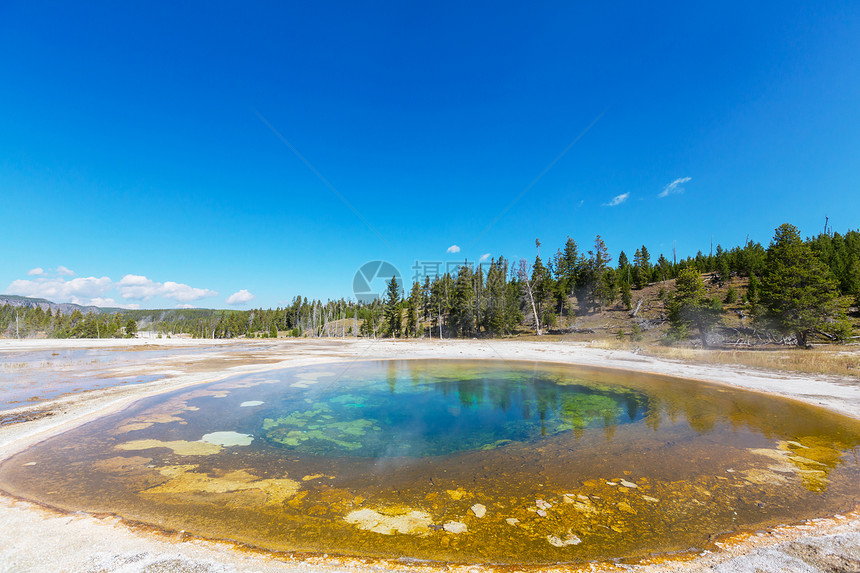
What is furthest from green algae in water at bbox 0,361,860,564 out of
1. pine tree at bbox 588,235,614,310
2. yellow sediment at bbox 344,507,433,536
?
pine tree at bbox 588,235,614,310

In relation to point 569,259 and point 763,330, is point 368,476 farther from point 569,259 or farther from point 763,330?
point 569,259

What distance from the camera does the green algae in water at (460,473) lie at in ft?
15.7

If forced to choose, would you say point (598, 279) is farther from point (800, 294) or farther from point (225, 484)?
point (225, 484)

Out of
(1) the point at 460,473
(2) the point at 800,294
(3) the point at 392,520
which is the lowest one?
(1) the point at 460,473

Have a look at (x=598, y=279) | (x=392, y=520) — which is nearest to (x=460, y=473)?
(x=392, y=520)

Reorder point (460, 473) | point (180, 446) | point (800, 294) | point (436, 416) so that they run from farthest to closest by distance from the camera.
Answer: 1. point (800, 294)
2. point (436, 416)
3. point (180, 446)
4. point (460, 473)

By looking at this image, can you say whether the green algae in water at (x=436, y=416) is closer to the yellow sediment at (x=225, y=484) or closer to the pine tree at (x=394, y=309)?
the yellow sediment at (x=225, y=484)

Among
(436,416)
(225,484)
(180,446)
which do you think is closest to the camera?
(225,484)

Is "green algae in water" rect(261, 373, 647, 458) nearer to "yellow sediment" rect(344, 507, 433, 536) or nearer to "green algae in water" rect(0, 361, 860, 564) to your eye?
"green algae in water" rect(0, 361, 860, 564)

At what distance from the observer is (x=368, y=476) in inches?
273

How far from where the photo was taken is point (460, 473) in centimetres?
709

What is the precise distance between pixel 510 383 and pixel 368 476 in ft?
40.4

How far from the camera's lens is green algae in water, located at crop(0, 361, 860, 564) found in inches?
189

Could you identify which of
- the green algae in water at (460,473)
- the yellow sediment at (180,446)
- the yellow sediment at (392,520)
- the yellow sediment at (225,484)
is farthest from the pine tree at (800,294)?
the yellow sediment at (180,446)
